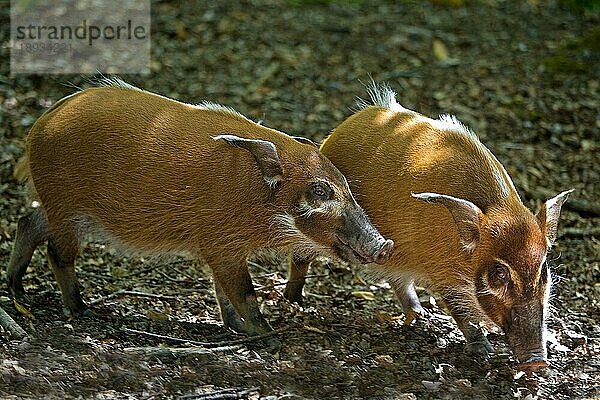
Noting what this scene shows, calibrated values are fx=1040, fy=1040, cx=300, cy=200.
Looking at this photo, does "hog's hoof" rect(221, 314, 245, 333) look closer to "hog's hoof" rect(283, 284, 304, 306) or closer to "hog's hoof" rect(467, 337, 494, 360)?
"hog's hoof" rect(283, 284, 304, 306)

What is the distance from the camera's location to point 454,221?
5.34 meters

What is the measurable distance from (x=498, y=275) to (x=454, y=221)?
14.0 inches

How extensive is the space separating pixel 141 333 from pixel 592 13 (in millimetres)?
7441

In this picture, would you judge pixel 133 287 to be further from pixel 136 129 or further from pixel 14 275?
pixel 136 129

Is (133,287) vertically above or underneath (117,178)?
underneath

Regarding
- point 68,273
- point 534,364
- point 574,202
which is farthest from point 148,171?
point 574,202

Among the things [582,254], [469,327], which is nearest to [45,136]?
[469,327]

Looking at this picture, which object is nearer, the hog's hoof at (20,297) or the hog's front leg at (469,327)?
the hog's front leg at (469,327)

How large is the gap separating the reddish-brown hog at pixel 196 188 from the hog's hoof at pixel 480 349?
70cm

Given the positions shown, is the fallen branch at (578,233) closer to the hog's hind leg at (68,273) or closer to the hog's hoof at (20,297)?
the hog's hind leg at (68,273)

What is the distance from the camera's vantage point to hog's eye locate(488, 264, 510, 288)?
205 inches

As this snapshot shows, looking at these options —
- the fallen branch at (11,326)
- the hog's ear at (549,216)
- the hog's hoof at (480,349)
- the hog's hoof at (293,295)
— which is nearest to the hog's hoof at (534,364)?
the hog's hoof at (480,349)

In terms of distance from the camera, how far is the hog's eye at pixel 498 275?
5.20 metres

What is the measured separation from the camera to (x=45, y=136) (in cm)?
570
